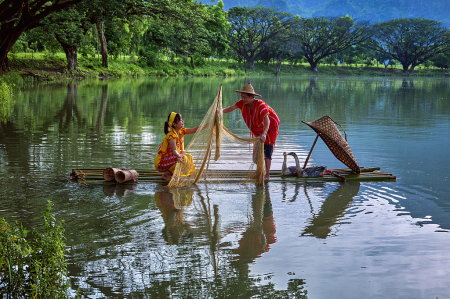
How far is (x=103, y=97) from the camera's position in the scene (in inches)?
822

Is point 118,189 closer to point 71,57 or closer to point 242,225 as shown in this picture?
point 242,225

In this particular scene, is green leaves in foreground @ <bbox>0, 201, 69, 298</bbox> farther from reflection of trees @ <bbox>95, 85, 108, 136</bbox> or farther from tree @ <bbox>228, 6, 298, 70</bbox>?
tree @ <bbox>228, 6, 298, 70</bbox>

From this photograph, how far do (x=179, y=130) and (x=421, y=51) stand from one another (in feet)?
263

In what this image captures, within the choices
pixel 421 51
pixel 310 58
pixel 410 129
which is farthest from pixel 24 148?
pixel 421 51

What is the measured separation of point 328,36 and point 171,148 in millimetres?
74268

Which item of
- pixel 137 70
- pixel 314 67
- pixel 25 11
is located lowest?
pixel 25 11

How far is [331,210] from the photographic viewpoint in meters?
5.90

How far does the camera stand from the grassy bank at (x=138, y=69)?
31688 millimetres

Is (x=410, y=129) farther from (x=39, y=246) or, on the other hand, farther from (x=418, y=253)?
(x=39, y=246)

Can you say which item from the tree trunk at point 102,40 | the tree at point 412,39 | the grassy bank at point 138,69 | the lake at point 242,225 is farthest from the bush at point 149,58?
the tree at point 412,39

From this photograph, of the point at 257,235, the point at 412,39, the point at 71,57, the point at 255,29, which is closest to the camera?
the point at 257,235

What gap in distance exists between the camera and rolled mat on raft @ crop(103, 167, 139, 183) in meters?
6.52

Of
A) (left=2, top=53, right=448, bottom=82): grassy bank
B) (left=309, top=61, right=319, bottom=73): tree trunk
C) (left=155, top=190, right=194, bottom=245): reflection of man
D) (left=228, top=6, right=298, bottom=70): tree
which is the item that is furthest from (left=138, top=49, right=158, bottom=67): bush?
(left=155, top=190, right=194, bottom=245): reflection of man

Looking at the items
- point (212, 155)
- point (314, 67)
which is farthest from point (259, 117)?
point (314, 67)
